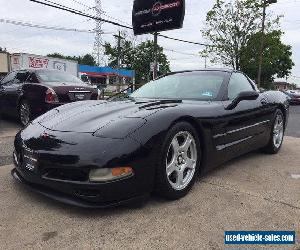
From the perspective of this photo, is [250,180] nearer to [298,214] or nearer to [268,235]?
[298,214]

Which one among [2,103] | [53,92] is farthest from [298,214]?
[2,103]

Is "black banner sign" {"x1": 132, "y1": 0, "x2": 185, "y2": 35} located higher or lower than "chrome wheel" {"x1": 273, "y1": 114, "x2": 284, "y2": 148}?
higher

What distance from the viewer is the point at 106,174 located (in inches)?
103

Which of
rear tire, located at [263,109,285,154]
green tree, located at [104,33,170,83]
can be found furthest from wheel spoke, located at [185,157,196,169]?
green tree, located at [104,33,170,83]

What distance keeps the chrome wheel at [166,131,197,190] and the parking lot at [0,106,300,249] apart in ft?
0.51

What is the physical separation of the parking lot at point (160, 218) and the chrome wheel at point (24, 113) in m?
3.79

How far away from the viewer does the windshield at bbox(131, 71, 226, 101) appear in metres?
3.99

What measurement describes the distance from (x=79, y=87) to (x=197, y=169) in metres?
4.67

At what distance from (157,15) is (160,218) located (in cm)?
1213

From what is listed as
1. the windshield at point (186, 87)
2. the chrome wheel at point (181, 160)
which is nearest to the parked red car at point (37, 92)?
the windshield at point (186, 87)

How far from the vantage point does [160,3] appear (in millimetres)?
13875

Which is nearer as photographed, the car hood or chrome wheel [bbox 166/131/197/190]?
the car hood

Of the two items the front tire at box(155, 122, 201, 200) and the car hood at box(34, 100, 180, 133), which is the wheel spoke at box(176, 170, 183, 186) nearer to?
the front tire at box(155, 122, 201, 200)

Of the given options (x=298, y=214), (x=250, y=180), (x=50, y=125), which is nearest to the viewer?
(x=298, y=214)
